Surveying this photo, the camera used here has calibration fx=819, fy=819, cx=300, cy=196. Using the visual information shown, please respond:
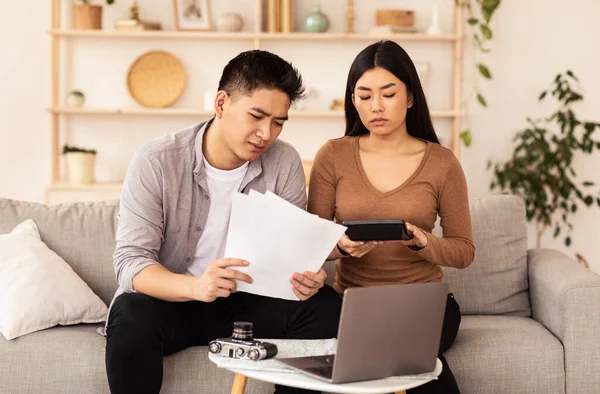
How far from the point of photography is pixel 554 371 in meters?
2.25

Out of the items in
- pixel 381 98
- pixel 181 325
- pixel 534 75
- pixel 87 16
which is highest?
pixel 87 16

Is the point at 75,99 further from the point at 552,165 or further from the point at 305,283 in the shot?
the point at 305,283

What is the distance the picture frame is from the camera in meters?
4.56

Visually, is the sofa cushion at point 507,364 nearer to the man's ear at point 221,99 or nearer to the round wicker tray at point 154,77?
the man's ear at point 221,99

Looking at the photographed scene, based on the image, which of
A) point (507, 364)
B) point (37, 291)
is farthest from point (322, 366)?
point (37, 291)

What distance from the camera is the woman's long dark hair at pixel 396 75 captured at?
2.19 m

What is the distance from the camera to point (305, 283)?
1.90 m

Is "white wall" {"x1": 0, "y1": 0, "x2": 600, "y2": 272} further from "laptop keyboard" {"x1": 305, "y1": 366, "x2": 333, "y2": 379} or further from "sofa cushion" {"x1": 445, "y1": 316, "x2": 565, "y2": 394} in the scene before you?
"laptop keyboard" {"x1": 305, "y1": 366, "x2": 333, "y2": 379}

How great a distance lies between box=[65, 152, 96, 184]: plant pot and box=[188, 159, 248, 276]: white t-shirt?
2410mm

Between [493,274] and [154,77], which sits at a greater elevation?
[154,77]

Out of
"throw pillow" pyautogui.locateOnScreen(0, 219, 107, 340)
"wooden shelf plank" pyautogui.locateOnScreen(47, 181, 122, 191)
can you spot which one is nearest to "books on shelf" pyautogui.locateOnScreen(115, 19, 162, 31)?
"wooden shelf plank" pyautogui.locateOnScreen(47, 181, 122, 191)

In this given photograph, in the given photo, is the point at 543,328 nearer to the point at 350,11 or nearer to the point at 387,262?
the point at 387,262

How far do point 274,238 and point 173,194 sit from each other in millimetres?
493

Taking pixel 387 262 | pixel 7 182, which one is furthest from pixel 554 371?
pixel 7 182
